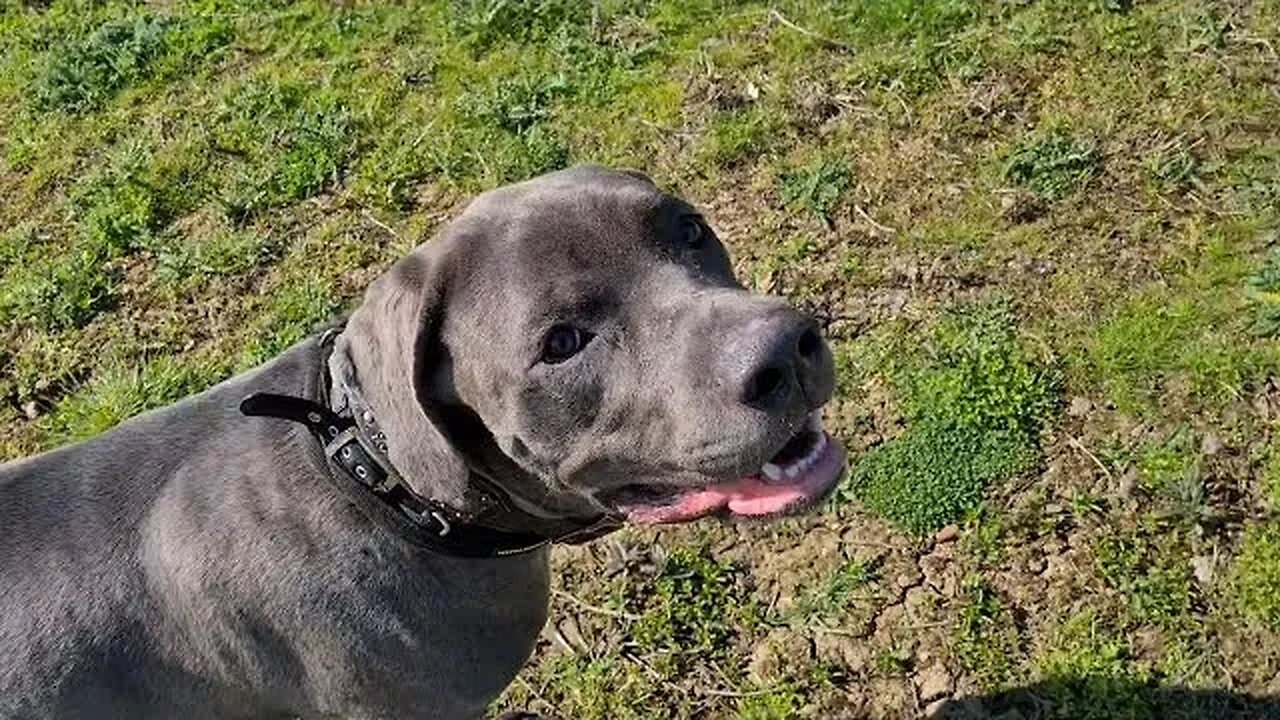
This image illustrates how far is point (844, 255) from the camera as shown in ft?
19.5

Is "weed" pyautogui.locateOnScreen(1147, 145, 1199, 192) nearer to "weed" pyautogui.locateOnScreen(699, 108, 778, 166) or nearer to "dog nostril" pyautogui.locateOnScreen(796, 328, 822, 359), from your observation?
"weed" pyautogui.locateOnScreen(699, 108, 778, 166)

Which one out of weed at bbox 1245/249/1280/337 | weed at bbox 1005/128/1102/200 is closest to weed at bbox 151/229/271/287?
weed at bbox 1005/128/1102/200

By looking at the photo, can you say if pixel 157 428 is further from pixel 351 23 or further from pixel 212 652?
pixel 351 23

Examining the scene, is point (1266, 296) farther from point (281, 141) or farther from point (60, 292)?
point (60, 292)

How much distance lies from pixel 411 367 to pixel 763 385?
2.72 feet

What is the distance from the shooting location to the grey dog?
338 cm

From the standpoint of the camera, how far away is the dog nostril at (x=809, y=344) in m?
3.23

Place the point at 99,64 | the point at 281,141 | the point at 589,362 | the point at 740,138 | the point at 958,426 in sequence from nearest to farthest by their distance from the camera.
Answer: the point at 589,362, the point at 958,426, the point at 740,138, the point at 281,141, the point at 99,64

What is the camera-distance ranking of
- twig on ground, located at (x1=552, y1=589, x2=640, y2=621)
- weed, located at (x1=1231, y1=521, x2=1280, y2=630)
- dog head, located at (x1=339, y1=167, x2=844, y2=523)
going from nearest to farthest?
dog head, located at (x1=339, y1=167, x2=844, y2=523) → weed, located at (x1=1231, y1=521, x2=1280, y2=630) → twig on ground, located at (x1=552, y1=589, x2=640, y2=621)

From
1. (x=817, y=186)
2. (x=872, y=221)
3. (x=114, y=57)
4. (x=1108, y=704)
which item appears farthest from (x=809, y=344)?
(x=114, y=57)

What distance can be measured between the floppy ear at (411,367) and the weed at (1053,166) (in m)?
3.24

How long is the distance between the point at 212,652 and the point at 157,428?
1.98 ft

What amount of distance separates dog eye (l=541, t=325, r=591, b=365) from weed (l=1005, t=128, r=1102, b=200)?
3164 mm

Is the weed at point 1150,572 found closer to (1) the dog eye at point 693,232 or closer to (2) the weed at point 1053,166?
(2) the weed at point 1053,166
